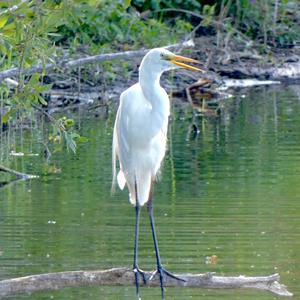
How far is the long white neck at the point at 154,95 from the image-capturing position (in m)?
7.89

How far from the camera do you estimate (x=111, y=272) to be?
6516mm

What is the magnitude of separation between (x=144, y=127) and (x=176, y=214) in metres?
2.42

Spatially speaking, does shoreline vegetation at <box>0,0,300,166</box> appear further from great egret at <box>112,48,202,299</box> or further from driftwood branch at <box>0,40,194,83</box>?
driftwood branch at <box>0,40,194,83</box>

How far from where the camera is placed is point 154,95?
791 centimetres

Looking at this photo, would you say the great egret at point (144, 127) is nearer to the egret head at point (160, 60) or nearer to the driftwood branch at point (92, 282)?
the egret head at point (160, 60)

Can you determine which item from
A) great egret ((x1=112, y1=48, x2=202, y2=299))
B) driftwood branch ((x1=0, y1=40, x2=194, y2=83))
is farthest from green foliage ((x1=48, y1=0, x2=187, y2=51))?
driftwood branch ((x1=0, y1=40, x2=194, y2=83))

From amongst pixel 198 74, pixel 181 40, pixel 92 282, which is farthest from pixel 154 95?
pixel 181 40

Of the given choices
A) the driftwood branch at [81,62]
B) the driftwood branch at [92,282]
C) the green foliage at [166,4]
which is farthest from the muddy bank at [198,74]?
the driftwood branch at [92,282]

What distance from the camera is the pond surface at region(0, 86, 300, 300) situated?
28.1 feet

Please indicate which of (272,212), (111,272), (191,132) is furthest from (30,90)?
(191,132)

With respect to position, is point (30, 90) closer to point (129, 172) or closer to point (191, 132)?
point (129, 172)

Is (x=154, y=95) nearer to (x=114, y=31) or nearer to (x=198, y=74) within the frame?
(x=198, y=74)

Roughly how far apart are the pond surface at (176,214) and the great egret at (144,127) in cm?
73

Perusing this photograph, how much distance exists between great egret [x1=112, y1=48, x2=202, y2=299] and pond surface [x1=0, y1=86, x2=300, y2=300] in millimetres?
727
